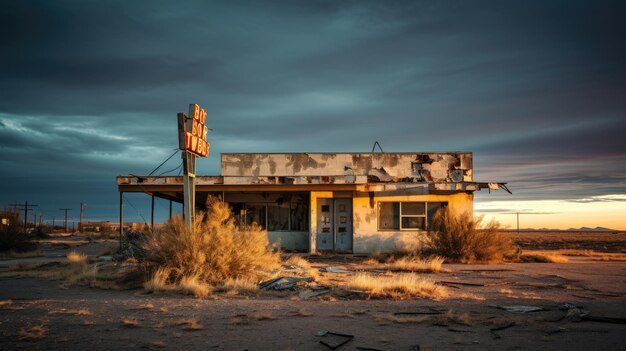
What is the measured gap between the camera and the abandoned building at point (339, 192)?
19672 millimetres

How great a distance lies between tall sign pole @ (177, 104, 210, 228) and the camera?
12938mm

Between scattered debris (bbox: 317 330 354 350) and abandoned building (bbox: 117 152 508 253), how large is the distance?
13.1m

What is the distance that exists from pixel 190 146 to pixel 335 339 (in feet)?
27.2

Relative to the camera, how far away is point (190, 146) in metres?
13.2

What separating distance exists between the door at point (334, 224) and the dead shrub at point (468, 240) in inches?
155

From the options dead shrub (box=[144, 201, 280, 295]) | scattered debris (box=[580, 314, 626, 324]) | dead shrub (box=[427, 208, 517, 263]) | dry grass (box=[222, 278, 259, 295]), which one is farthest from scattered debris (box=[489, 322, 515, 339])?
dead shrub (box=[427, 208, 517, 263])

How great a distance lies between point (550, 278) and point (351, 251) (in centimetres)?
898

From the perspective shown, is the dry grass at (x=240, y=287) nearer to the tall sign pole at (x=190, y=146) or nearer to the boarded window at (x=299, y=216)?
the tall sign pole at (x=190, y=146)

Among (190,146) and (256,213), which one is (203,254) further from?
(256,213)

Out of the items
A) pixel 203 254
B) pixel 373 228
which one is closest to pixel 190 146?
pixel 203 254

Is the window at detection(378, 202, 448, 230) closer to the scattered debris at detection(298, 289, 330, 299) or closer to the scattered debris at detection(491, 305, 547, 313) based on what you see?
the scattered debris at detection(298, 289, 330, 299)

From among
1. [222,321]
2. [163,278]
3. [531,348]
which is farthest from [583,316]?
[163,278]

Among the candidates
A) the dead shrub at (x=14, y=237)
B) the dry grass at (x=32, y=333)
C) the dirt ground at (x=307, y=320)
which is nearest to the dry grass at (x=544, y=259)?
the dirt ground at (x=307, y=320)

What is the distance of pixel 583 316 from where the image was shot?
7.52 meters
